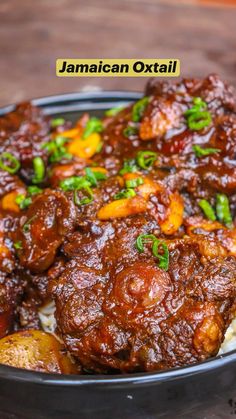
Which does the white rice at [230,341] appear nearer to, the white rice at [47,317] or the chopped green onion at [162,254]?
the chopped green onion at [162,254]

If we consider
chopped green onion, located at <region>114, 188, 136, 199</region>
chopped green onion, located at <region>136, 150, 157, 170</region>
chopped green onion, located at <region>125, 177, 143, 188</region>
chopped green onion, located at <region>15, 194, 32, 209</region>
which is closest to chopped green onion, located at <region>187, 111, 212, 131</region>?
chopped green onion, located at <region>136, 150, 157, 170</region>

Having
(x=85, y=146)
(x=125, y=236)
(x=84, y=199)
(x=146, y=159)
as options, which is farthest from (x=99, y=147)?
(x=125, y=236)

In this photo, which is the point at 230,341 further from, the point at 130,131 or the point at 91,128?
the point at 91,128

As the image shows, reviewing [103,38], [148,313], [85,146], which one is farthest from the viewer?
[103,38]

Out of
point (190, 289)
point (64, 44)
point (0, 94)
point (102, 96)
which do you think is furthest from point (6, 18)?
point (190, 289)

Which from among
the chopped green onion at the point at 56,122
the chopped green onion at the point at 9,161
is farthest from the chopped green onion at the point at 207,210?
the chopped green onion at the point at 56,122

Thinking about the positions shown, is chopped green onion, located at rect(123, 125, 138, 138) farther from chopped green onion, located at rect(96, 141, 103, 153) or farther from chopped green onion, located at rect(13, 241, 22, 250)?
chopped green onion, located at rect(13, 241, 22, 250)
